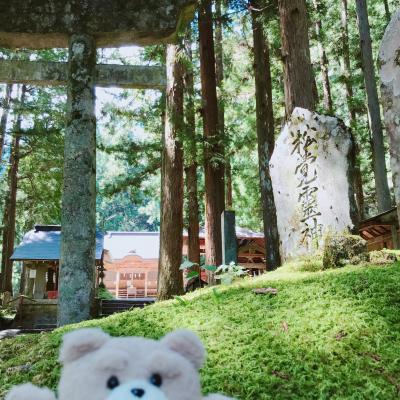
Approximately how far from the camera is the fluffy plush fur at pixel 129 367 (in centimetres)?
116

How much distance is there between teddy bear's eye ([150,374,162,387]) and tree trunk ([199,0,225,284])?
8331mm

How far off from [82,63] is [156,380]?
4.94m

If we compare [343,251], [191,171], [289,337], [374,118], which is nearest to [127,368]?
[289,337]

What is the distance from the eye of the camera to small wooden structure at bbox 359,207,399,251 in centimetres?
1230

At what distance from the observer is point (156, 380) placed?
3.93ft

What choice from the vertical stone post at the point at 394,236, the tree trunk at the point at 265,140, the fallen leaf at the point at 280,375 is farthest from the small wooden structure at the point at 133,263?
the fallen leaf at the point at 280,375

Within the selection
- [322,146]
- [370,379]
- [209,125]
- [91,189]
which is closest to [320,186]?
[322,146]

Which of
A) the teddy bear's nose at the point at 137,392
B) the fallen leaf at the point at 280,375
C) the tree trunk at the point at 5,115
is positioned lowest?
the fallen leaf at the point at 280,375

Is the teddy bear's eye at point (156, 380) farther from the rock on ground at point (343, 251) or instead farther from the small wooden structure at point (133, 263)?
the small wooden structure at point (133, 263)

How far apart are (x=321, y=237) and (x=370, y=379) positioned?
3163 mm

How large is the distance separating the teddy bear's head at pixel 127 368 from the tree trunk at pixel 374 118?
12213 mm

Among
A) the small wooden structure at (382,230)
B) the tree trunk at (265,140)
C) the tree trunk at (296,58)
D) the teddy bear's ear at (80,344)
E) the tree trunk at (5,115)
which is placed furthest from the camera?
the tree trunk at (5,115)

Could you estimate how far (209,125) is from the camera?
10.9 m

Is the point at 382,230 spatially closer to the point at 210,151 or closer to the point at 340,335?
the point at 210,151
